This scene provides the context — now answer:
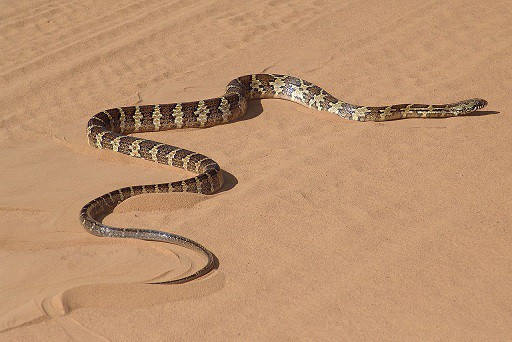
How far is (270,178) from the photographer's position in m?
9.77

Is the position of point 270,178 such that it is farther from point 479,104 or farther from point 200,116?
point 479,104

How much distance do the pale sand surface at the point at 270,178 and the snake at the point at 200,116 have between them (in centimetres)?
19

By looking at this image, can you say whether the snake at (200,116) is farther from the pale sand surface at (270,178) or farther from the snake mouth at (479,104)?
the pale sand surface at (270,178)

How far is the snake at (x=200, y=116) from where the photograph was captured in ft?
30.9

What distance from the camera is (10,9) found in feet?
49.9

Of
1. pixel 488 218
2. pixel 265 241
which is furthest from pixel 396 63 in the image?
pixel 265 241

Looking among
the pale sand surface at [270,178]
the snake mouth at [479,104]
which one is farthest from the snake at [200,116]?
the pale sand surface at [270,178]

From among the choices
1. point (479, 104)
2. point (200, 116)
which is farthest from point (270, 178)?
point (479, 104)

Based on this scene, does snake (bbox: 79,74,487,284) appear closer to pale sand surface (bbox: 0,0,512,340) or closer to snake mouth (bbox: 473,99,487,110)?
snake mouth (bbox: 473,99,487,110)

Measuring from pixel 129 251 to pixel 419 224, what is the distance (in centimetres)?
322

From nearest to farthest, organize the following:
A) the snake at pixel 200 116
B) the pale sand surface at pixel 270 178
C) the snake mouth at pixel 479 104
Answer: the pale sand surface at pixel 270 178
the snake at pixel 200 116
the snake mouth at pixel 479 104

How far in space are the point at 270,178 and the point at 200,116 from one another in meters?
2.33

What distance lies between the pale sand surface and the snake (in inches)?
7.4

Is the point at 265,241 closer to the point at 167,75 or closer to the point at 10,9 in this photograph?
the point at 167,75
